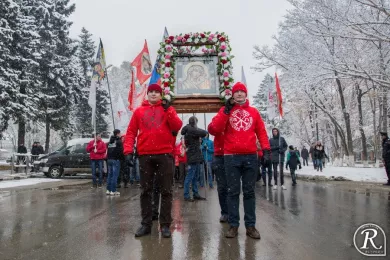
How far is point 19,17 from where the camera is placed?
23438 mm

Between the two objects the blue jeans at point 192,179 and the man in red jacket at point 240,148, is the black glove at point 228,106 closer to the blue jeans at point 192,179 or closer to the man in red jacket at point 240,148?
the man in red jacket at point 240,148

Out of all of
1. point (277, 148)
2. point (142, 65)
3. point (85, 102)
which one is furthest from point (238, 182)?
point (85, 102)

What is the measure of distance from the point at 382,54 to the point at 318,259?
611 inches

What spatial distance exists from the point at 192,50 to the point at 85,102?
2570 centimetres

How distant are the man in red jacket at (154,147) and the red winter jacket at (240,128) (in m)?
0.58

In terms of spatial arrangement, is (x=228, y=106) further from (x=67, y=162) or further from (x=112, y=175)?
(x=67, y=162)

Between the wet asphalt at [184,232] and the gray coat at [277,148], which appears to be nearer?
the wet asphalt at [184,232]

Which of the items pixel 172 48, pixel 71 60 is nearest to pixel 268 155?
pixel 172 48

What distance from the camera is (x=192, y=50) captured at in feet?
30.6

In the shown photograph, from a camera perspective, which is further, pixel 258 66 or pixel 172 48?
pixel 258 66

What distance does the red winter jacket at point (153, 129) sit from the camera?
15.9 feet

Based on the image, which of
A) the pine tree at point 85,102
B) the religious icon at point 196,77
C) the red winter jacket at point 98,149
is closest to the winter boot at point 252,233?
the religious icon at point 196,77

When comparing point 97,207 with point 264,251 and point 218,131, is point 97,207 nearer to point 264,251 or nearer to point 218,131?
point 218,131

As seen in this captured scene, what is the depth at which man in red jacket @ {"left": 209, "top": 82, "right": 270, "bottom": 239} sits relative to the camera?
15.7ft
